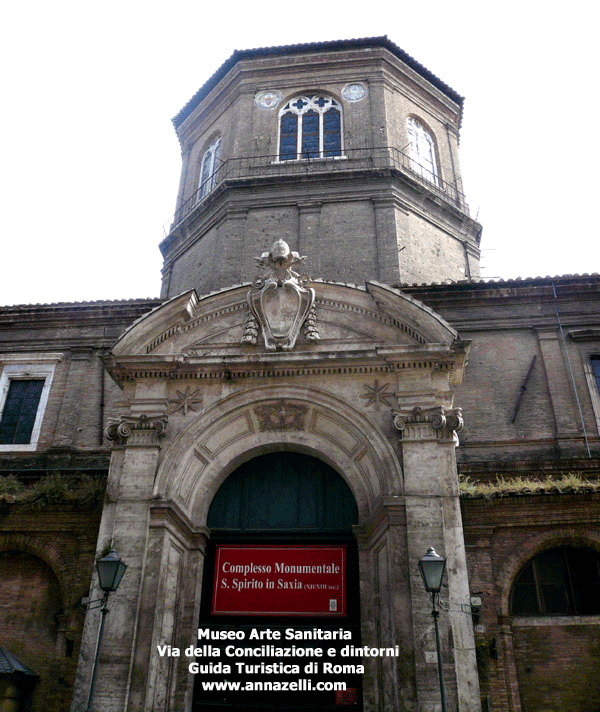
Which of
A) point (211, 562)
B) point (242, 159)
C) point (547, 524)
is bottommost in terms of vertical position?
point (211, 562)

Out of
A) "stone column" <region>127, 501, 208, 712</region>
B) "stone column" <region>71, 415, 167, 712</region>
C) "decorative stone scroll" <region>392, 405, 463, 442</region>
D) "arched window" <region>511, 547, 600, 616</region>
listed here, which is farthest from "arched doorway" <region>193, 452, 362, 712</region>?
"arched window" <region>511, 547, 600, 616</region>

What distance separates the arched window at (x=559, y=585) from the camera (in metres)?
13.2

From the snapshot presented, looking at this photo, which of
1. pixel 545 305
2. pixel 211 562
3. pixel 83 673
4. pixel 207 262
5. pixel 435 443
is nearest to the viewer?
pixel 83 673

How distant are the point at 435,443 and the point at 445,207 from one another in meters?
12.6

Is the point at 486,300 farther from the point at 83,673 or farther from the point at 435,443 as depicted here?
the point at 83,673

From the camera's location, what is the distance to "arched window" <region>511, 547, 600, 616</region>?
13211 millimetres

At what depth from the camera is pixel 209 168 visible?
979 inches

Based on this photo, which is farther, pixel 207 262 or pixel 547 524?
pixel 207 262

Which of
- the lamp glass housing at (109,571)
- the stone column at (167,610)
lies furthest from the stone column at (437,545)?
the lamp glass housing at (109,571)

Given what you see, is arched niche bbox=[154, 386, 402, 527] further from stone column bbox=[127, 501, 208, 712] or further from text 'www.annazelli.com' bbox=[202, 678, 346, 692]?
text 'www.annazelli.com' bbox=[202, 678, 346, 692]

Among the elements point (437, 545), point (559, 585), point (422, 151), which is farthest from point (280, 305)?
point (422, 151)

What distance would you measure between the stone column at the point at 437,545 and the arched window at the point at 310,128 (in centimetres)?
1331

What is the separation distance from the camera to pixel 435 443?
1223cm

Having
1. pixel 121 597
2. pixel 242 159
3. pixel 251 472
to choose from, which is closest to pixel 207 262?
pixel 242 159
